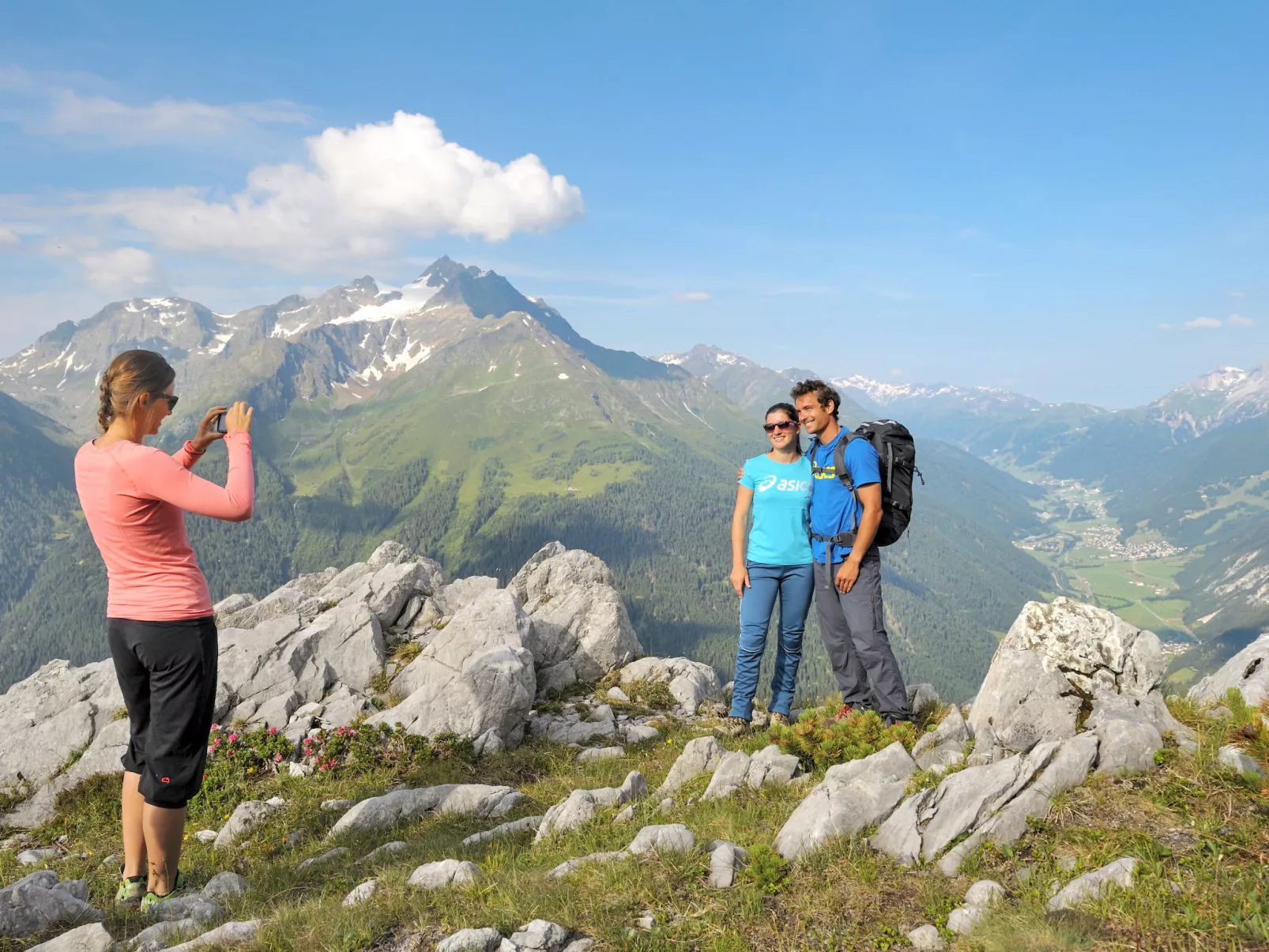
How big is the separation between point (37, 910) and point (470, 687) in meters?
7.38

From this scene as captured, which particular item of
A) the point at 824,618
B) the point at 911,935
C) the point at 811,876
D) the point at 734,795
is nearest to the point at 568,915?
the point at 811,876

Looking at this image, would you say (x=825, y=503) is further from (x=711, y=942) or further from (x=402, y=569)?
(x=402, y=569)

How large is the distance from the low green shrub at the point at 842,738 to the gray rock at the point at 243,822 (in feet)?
25.2

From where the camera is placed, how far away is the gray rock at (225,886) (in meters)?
6.83

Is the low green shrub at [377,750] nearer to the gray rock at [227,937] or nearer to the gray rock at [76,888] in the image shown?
the gray rock at [76,888]

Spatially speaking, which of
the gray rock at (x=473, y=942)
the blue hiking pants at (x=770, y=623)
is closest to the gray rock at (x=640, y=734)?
the blue hiking pants at (x=770, y=623)

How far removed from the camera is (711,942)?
5.12 meters

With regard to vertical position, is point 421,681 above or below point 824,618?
below

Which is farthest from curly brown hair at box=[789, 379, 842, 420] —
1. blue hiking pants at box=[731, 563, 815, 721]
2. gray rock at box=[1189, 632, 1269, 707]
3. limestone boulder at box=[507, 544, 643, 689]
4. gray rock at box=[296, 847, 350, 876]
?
limestone boulder at box=[507, 544, 643, 689]

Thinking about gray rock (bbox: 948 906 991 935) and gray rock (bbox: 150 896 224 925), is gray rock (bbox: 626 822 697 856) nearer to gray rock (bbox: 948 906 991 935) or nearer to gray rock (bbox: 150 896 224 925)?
gray rock (bbox: 948 906 991 935)

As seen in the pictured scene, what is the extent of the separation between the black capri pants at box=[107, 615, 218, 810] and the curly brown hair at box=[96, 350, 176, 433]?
188 centimetres

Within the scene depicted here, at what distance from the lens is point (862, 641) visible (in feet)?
31.3

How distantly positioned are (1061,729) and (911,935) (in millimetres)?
4160

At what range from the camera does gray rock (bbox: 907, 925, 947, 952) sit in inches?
196
